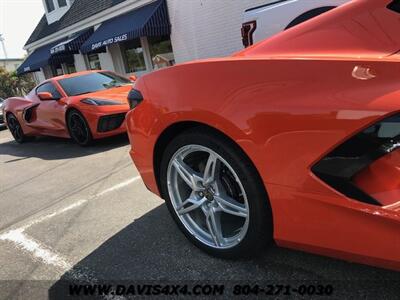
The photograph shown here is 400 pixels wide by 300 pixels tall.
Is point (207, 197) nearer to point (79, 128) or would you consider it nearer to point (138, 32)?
point (79, 128)

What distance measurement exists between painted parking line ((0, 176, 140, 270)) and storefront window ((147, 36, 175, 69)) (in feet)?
33.4

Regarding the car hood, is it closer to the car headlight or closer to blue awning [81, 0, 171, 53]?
the car headlight

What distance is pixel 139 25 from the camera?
13.5m

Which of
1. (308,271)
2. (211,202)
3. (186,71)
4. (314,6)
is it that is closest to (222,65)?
(186,71)

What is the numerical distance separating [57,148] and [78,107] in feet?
4.17

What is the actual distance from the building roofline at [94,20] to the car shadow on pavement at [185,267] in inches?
478

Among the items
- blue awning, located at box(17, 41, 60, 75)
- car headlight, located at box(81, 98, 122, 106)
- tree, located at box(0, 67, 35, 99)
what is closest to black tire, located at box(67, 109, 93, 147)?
car headlight, located at box(81, 98, 122, 106)

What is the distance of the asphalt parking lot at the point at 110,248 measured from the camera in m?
2.47

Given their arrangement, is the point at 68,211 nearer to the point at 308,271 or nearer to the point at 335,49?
the point at 308,271

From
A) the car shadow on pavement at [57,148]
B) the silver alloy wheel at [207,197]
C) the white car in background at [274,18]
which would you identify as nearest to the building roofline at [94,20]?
the car shadow on pavement at [57,148]

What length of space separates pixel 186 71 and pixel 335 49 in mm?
870

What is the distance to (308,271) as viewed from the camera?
2465 millimetres

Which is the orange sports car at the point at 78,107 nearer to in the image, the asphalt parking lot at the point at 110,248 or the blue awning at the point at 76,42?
the asphalt parking lot at the point at 110,248

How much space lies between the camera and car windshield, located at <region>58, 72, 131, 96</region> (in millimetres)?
8016
